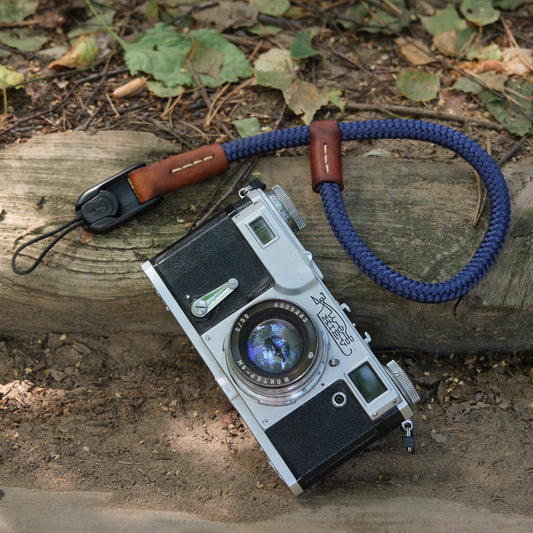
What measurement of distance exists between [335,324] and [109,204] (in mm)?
1035

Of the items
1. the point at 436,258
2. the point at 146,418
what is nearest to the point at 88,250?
the point at 146,418

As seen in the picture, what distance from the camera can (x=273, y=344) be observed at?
2.09m

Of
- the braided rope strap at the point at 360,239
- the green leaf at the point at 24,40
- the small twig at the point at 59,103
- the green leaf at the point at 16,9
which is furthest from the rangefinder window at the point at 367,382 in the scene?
the green leaf at the point at 16,9

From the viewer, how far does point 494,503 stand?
2.09 m

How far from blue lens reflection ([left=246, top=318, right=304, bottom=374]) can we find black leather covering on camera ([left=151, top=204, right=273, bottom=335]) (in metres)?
0.12

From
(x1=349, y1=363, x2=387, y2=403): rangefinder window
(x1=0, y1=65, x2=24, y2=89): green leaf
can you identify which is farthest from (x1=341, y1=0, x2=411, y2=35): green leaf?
(x1=349, y1=363, x2=387, y2=403): rangefinder window

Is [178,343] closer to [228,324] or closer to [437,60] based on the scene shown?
[228,324]

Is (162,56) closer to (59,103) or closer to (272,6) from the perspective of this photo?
(59,103)

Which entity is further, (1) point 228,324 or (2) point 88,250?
(2) point 88,250

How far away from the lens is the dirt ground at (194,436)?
2141 mm

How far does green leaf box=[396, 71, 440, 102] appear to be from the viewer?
284 centimetres

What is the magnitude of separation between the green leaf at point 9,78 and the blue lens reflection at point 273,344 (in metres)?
1.74

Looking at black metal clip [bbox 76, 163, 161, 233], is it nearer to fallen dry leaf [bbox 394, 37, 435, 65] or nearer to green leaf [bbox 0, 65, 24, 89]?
green leaf [bbox 0, 65, 24, 89]

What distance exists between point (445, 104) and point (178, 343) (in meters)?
1.67
